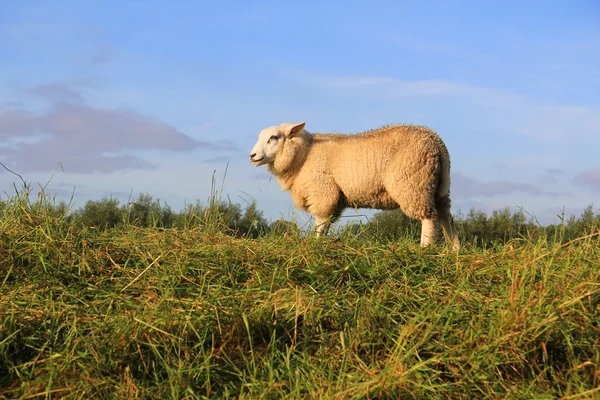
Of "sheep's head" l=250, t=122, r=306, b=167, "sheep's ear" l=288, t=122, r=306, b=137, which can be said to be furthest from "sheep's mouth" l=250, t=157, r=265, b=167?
"sheep's ear" l=288, t=122, r=306, b=137

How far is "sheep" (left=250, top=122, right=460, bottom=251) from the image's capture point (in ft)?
27.7

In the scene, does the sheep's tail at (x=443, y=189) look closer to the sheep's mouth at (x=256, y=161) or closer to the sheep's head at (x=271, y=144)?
the sheep's head at (x=271, y=144)

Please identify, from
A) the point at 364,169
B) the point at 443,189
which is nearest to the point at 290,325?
the point at 364,169

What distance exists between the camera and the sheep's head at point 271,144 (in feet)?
31.6

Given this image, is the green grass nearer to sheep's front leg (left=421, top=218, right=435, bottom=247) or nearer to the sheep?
sheep's front leg (left=421, top=218, right=435, bottom=247)

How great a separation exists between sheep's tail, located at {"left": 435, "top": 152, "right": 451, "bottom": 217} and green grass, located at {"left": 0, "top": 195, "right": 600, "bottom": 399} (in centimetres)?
377

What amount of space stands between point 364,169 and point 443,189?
1147 mm

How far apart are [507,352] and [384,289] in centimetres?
98

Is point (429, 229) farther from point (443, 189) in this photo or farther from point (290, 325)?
point (290, 325)

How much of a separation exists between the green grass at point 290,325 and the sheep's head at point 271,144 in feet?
15.6

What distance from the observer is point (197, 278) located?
15.0 ft

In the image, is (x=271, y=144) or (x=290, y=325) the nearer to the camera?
(x=290, y=325)

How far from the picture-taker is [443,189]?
8844mm

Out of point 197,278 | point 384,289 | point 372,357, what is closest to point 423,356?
point 372,357
